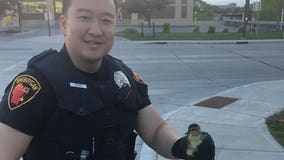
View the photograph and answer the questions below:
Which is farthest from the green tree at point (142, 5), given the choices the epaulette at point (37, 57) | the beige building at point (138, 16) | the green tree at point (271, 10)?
the epaulette at point (37, 57)

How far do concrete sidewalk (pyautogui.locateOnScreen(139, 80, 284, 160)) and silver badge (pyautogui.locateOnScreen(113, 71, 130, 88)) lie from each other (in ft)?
8.98

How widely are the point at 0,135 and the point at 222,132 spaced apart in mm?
4261

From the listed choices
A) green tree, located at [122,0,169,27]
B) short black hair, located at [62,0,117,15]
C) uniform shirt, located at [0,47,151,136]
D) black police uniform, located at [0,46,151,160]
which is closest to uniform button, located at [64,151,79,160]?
black police uniform, located at [0,46,151,160]

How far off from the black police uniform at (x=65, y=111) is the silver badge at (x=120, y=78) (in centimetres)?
4

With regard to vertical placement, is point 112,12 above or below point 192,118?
above

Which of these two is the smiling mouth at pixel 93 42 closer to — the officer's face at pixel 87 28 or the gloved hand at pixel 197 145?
the officer's face at pixel 87 28

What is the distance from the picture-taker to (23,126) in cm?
141

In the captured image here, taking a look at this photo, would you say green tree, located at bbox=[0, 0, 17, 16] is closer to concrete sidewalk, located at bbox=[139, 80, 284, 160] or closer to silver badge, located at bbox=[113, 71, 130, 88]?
concrete sidewalk, located at bbox=[139, 80, 284, 160]

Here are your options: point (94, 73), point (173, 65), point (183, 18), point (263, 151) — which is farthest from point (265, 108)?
point (183, 18)

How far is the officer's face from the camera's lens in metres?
1.56

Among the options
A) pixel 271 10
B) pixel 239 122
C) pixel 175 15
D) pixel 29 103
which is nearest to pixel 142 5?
pixel 271 10

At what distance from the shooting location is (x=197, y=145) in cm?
157

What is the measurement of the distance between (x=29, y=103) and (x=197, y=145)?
27.5 inches

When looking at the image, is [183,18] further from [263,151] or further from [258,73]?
[263,151]
